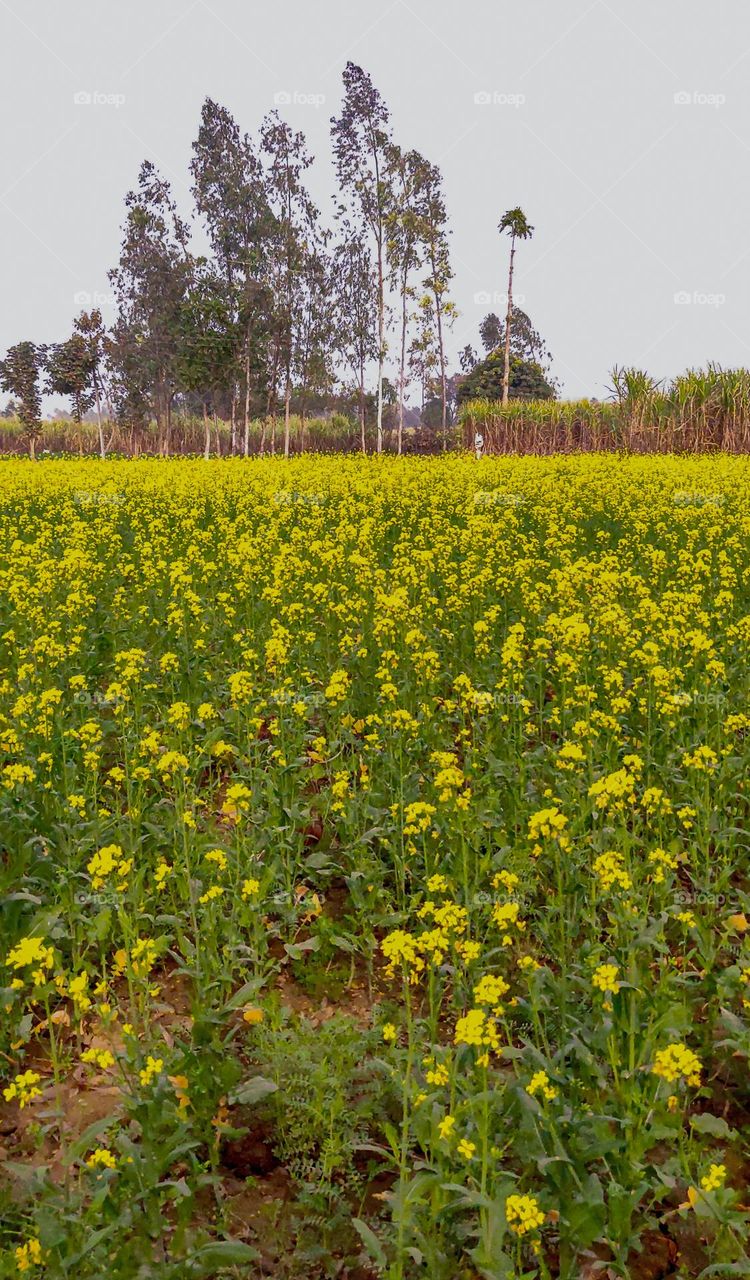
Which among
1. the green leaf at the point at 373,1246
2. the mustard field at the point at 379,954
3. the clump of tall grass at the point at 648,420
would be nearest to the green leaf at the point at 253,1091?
the mustard field at the point at 379,954

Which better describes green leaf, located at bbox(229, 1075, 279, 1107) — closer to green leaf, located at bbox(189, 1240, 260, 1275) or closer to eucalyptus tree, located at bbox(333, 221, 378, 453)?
green leaf, located at bbox(189, 1240, 260, 1275)

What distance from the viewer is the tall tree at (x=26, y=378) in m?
74.1

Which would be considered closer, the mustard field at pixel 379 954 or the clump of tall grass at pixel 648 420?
the mustard field at pixel 379 954

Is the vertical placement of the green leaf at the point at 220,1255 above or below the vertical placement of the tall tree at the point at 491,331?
below

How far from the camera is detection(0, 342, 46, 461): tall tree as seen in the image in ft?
243

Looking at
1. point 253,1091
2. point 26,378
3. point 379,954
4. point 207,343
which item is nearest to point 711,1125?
point 253,1091

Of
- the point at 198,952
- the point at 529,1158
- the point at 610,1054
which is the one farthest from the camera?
the point at 198,952

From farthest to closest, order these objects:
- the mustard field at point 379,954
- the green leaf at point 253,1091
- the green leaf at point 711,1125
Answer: the green leaf at point 253,1091 → the green leaf at point 711,1125 → the mustard field at point 379,954

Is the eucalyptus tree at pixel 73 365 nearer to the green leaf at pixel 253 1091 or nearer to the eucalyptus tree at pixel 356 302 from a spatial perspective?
the eucalyptus tree at pixel 356 302

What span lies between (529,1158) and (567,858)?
1690mm

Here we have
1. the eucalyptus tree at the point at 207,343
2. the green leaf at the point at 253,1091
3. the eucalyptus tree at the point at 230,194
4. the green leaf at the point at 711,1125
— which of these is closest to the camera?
the green leaf at the point at 711,1125

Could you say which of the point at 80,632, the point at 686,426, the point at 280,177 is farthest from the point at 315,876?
the point at 280,177

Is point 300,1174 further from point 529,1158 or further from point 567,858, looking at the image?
point 567,858

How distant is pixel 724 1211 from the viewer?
3232 millimetres
